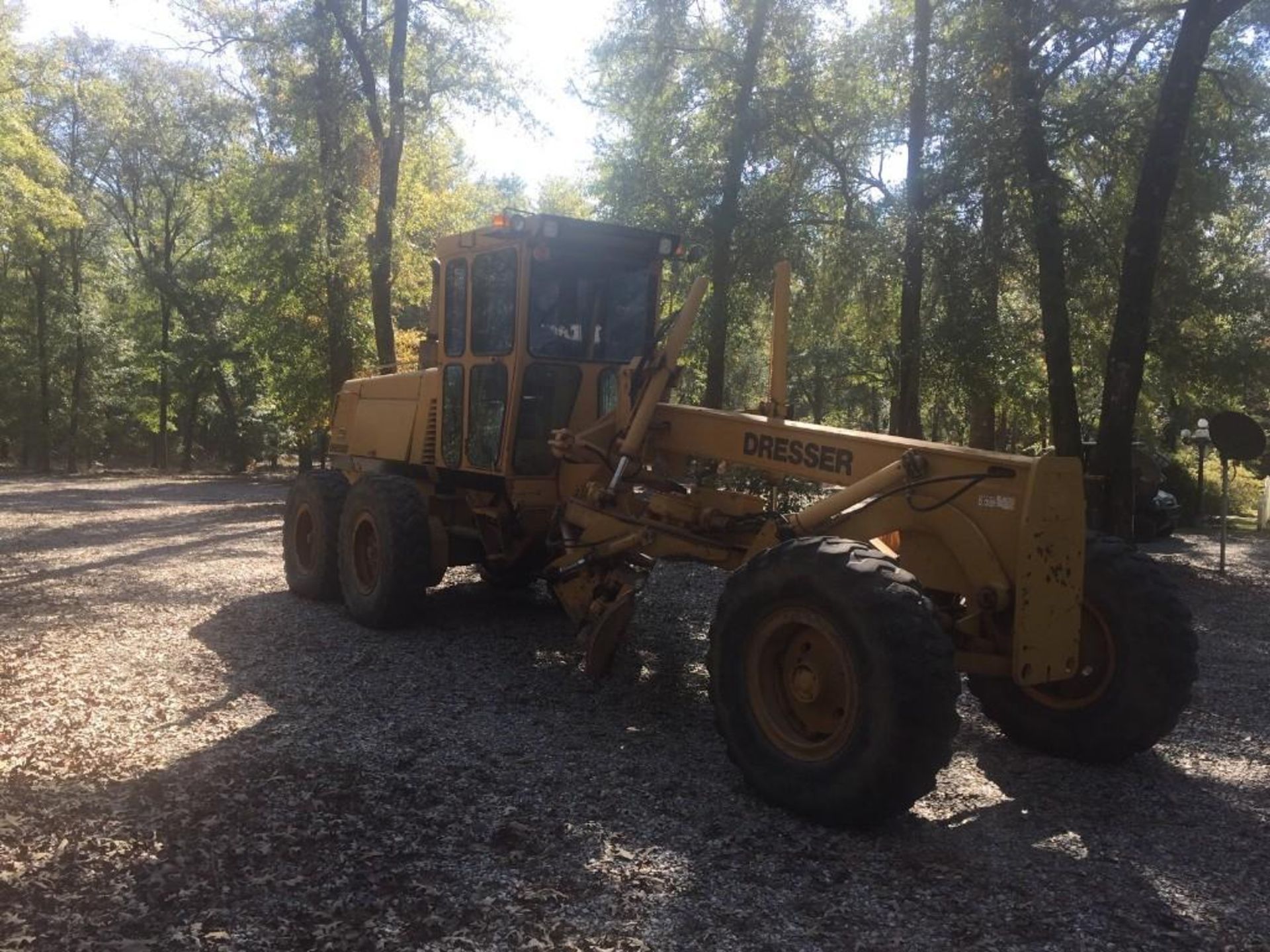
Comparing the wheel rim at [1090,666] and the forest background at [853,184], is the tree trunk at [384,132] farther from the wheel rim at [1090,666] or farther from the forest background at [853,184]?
the wheel rim at [1090,666]

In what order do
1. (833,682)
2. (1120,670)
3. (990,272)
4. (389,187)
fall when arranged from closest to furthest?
1. (833,682)
2. (1120,670)
3. (990,272)
4. (389,187)

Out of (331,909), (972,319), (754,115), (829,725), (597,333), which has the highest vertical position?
(754,115)

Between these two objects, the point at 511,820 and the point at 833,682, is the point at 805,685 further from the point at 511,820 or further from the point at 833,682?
the point at 511,820

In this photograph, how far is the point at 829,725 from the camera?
455 cm

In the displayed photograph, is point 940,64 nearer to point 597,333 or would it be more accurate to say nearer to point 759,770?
point 597,333

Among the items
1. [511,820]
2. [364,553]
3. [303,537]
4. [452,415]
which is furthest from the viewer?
[303,537]

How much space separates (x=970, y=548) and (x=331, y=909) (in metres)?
3.21

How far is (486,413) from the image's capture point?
7.52 m

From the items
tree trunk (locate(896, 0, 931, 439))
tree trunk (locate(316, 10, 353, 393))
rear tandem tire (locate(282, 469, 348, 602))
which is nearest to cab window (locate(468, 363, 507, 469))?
rear tandem tire (locate(282, 469, 348, 602))

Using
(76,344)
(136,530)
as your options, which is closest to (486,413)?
(136,530)

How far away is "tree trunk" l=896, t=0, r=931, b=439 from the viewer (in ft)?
46.4

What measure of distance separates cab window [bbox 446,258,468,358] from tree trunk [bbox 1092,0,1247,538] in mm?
7470

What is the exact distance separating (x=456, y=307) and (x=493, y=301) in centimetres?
52

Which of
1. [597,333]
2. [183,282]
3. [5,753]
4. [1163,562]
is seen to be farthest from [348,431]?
[183,282]
